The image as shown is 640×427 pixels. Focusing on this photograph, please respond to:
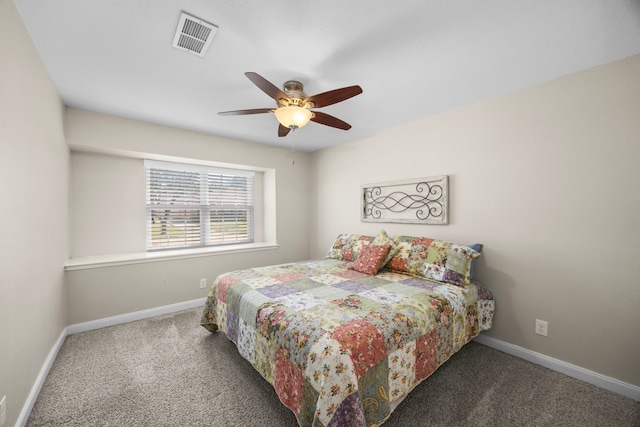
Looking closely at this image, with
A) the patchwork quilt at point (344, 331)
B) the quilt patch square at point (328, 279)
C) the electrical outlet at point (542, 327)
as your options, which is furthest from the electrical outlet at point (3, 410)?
the electrical outlet at point (542, 327)

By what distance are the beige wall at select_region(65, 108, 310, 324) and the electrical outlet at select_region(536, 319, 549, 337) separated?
340 centimetres

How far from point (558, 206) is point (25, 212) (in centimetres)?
381

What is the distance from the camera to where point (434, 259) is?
2.49 m

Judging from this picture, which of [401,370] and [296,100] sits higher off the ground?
[296,100]

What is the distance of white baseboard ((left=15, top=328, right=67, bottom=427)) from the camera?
1522 millimetres

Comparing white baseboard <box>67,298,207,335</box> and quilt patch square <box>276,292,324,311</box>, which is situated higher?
quilt patch square <box>276,292,324,311</box>

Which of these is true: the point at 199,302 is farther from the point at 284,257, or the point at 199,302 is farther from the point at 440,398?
the point at 440,398

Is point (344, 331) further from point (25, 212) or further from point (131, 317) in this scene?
point (131, 317)

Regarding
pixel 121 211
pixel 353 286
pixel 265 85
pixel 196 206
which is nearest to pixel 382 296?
pixel 353 286

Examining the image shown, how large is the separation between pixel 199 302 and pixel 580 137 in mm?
4282

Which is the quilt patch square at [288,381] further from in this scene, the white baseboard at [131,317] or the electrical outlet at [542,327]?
the white baseboard at [131,317]

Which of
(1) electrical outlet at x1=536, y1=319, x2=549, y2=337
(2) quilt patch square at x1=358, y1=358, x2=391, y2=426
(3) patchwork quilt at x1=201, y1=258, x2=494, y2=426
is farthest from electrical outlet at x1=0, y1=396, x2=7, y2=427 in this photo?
(1) electrical outlet at x1=536, y1=319, x2=549, y2=337

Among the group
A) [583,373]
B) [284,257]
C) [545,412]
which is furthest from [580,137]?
[284,257]

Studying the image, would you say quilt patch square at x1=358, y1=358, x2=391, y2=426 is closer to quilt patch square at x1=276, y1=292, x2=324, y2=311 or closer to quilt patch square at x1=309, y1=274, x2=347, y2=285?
quilt patch square at x1=276, y1=292, x2=324, y2=311
